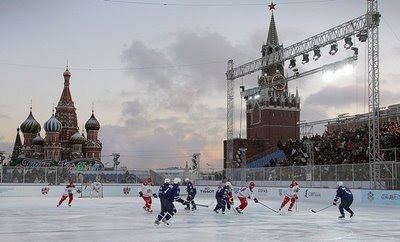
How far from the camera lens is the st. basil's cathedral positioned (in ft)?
364

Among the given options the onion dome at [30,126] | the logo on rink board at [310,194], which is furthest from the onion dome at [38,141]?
the logo on rink board at [310,194]

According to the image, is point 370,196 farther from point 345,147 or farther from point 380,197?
point 345,147

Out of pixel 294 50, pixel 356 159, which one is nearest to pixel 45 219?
pixel 294 50

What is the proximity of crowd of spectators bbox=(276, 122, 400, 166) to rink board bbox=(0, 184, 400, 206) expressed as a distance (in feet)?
24.3

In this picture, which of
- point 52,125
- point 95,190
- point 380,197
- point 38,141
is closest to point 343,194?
point 380,197

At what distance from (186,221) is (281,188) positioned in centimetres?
2275

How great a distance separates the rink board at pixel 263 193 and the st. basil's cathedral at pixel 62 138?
61304 mm

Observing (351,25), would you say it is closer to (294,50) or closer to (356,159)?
(294,50)

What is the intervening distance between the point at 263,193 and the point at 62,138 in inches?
3239

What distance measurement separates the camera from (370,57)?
35750 mm

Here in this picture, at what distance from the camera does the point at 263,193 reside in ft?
147

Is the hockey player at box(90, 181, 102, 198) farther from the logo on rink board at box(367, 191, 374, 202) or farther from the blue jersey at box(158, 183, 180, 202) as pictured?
the blue jersey at box(158, 183, 180, 202)

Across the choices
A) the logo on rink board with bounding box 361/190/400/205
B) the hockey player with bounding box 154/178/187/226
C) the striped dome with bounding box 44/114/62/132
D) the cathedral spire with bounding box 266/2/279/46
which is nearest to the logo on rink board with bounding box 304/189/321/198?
the logo on rink board with bounding box 361/190/400/205

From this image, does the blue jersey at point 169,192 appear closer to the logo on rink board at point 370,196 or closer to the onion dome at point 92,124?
the logo on rink board at point 370,196
